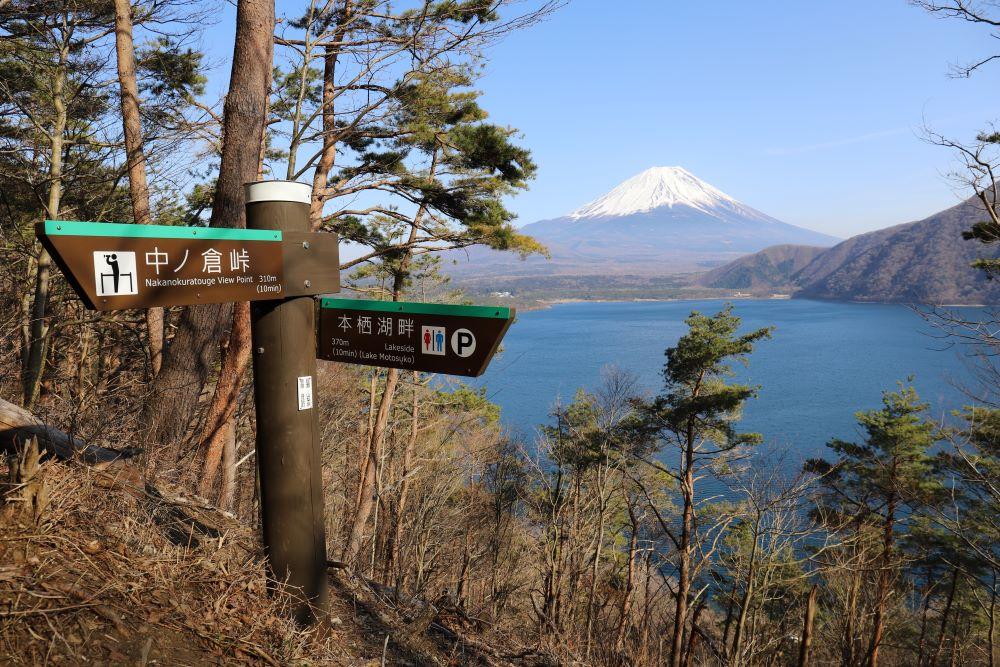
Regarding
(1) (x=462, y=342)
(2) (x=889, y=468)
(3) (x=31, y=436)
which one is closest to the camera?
(1) (x=462, y=342)

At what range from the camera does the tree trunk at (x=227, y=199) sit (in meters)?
4.13

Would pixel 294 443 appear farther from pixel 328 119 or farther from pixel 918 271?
pixel 918 271

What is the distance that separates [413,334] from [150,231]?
0.91 metres

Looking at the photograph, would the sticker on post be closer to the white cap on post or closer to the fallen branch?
the white cap on post

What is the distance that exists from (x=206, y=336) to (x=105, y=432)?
2.82 ft

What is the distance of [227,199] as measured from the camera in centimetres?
432

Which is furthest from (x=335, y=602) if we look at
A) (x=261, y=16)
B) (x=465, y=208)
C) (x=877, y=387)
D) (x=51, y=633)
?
(x=877, y=387)

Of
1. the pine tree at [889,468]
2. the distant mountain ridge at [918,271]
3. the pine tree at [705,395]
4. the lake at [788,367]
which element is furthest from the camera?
the distant mountain ridge at [918,271]

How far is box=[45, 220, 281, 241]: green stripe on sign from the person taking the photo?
166 centimetres

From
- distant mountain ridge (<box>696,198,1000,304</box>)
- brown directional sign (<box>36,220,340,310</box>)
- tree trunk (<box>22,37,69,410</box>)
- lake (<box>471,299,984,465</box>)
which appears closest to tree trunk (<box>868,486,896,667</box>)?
lake (<box>471,299,984,465</box>)

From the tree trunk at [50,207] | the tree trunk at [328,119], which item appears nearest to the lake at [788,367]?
the tree trunk at [328,119]

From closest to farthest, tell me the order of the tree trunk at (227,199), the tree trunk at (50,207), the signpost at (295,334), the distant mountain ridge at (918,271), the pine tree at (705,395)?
the signpost at (295,334) < the tree trunk at (227,199) < the tree trunk at (50,207) < the pine tree at (705,395) < the distant mountain ridge at (918,271)

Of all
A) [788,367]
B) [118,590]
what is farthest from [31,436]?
[788,367]

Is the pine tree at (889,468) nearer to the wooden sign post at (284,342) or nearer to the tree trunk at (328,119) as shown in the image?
the tree trunk at (328,119)
